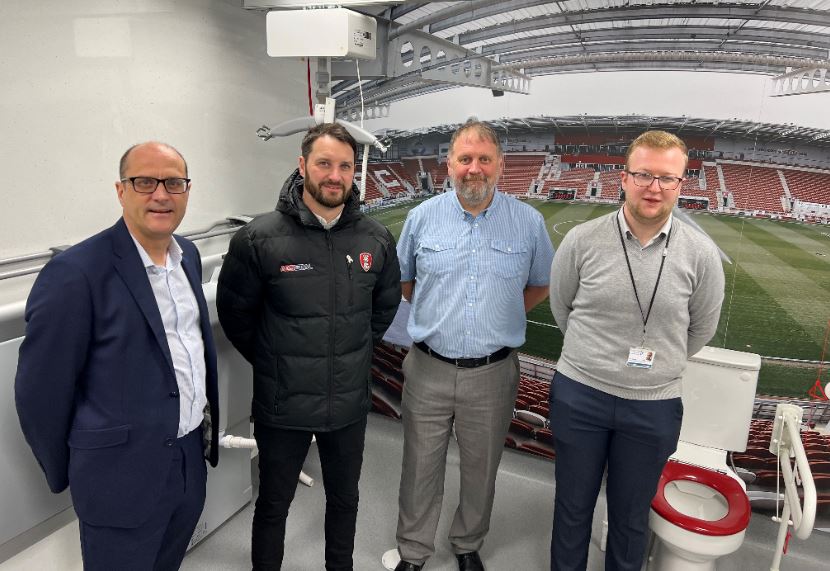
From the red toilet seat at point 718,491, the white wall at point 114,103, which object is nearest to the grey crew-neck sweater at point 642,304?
the red toilet seat at point 718,491

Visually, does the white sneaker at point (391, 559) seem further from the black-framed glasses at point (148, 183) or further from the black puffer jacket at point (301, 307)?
the black-framed glasses at point (148, 183)

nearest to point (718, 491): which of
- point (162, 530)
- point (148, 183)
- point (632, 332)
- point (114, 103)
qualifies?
point (632, 332)

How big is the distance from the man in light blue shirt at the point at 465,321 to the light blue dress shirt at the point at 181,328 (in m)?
0.85

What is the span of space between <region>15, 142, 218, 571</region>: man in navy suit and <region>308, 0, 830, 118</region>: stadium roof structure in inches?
61.9

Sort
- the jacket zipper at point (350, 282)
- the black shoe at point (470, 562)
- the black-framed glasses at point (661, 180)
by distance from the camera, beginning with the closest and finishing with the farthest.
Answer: the black-framed glasses at point (661, 180) → the jacket zipper at point (350, 282) → the black shoe at point (470, 562)

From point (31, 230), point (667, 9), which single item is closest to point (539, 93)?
point (667, 9)

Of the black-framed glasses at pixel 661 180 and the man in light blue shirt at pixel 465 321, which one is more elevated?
the black-framed glasses at pixel 661 180

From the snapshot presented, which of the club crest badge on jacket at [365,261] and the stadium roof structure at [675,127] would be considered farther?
the stadium roof structure at [675,127]

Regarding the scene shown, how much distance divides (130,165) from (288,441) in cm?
99

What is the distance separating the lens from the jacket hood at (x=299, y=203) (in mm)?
1682

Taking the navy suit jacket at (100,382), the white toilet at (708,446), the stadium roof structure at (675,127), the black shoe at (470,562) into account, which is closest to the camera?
the navy suit jacket at (100,382)

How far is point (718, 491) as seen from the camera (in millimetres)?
2156

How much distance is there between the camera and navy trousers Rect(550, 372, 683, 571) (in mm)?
1781

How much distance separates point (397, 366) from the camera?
349 cm
